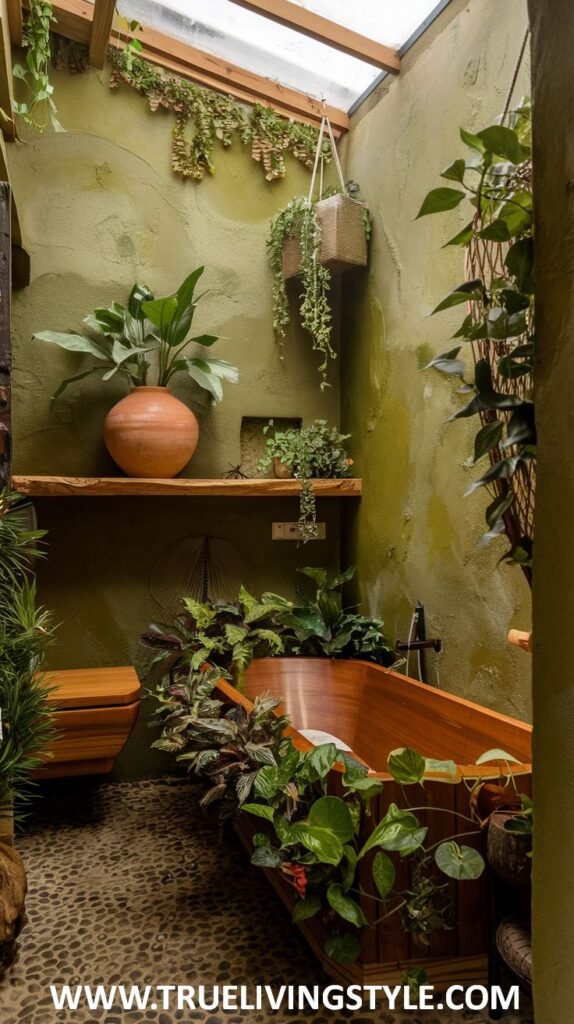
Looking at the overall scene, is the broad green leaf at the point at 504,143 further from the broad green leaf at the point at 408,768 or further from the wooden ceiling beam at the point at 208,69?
the wooden ceiling beam at the point at 208,69

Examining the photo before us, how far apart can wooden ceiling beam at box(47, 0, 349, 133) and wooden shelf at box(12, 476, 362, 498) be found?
1775mm

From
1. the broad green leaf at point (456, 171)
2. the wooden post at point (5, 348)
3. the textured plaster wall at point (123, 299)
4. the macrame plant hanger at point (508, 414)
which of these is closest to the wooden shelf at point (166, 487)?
the textured plaster wall at point (123, 299)

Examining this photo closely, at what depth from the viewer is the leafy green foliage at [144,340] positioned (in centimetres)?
290

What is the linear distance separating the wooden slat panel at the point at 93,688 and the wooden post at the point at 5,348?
0.82 metres

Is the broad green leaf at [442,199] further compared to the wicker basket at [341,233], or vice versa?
the wicker basket at [341,233]

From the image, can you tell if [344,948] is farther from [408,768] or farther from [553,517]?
[553,517]

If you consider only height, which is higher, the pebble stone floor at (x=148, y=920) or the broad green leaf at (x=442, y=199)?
the broad green leaf at (x=442, y=199)

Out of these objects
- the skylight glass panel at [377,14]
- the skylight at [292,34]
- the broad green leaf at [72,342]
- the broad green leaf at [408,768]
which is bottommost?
the broad green leaf at [408,768]

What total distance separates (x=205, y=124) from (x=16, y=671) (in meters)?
2.74

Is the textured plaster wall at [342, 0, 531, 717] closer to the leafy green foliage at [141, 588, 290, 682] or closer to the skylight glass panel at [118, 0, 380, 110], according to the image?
the skylight glass panel at [118, 0, 380, 110]

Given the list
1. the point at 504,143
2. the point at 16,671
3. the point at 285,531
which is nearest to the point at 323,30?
the point at 285,531

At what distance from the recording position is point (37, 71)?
9.20ft

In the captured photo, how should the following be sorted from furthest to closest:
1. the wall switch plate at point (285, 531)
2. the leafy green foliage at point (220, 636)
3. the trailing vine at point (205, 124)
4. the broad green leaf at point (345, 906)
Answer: the wall switch plate at point (285, 531)
the trailing vine at point (205, 124)
the leafy green foliage at point (220, 636)
the broad green leaf at point (345, 906)

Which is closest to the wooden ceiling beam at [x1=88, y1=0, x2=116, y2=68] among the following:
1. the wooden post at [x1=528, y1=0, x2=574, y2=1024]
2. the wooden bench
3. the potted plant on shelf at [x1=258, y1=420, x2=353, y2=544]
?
the potted plant on shelf at [x1=258, y1=420, x2=353, y2=544]
